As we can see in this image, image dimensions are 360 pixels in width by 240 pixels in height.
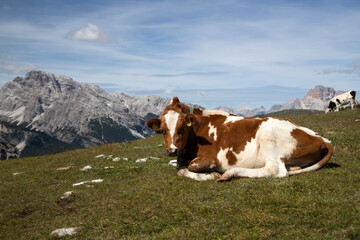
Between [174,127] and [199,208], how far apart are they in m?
4.27

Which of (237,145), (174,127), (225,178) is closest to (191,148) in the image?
(174,127)

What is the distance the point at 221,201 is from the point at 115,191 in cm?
529

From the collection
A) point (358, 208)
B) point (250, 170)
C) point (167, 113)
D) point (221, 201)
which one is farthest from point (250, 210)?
point (167, 113)

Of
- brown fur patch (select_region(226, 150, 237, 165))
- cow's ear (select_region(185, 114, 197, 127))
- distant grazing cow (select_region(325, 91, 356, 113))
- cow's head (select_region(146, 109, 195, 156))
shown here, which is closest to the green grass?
brown fur patch (select_region(226, 150, 237, 165))

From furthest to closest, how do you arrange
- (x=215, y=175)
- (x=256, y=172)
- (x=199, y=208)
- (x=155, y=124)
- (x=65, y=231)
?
(x=155, y=124), (x=215, y=175), (x=256, y=172), (x=199, y=208), (x=65, y=231)

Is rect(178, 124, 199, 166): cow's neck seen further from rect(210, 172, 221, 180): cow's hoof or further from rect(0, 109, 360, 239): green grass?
rect(210, 172, 221, 180): cow's hoof

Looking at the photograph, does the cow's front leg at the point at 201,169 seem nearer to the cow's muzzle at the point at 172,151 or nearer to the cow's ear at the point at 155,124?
the cow's muzzle at the point at 172,151

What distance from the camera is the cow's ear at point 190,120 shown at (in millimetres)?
12367

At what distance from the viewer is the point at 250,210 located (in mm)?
7844

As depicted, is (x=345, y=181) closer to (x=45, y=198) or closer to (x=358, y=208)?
(x=358, y=208)

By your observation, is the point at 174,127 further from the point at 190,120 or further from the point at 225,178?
the point at 225,178

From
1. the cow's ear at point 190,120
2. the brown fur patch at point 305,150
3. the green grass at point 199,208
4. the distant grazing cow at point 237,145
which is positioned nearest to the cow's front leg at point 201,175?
the distant grazing cow at point 237,145

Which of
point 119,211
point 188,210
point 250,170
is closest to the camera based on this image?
point 188,210

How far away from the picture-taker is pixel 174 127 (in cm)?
1214
